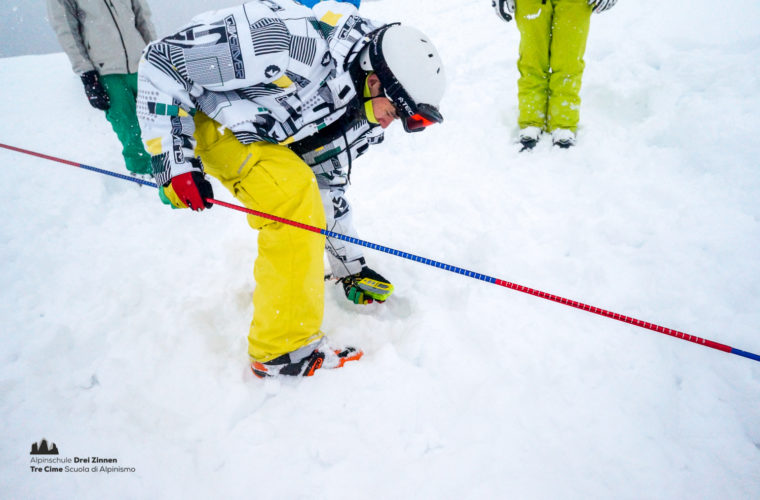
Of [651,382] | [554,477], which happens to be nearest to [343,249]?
[554,477]

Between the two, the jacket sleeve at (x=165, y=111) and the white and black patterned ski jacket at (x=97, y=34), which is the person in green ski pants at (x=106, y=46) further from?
the jacket sleeve at (x=165, y=111)

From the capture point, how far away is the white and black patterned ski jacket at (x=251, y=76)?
1.51 metres

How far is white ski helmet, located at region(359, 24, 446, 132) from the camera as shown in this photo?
1581mm

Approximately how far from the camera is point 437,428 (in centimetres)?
172

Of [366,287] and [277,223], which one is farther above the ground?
[277,223]

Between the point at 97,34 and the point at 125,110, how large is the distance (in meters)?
0.67

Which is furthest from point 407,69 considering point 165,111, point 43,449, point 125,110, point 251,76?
point 125,110

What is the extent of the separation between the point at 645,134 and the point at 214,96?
3.29 meters

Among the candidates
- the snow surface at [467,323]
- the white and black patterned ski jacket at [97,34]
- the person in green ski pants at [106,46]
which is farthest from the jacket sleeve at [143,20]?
the snow surface at [467,323]

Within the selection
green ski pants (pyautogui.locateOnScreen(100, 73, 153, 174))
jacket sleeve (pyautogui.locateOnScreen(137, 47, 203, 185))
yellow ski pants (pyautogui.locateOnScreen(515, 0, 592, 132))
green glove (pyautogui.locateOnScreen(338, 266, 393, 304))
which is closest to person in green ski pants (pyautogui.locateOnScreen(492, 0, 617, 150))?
yellow ski pants (pyautogui.locateOnScreen(515, 0, 592, 132))

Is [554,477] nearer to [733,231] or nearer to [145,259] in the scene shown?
[733,231]

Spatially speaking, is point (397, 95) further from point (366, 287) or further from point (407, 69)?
point (366, 287)

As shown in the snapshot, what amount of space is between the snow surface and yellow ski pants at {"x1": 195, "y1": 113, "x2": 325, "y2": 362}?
397mm

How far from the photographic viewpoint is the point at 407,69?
5.22ft
